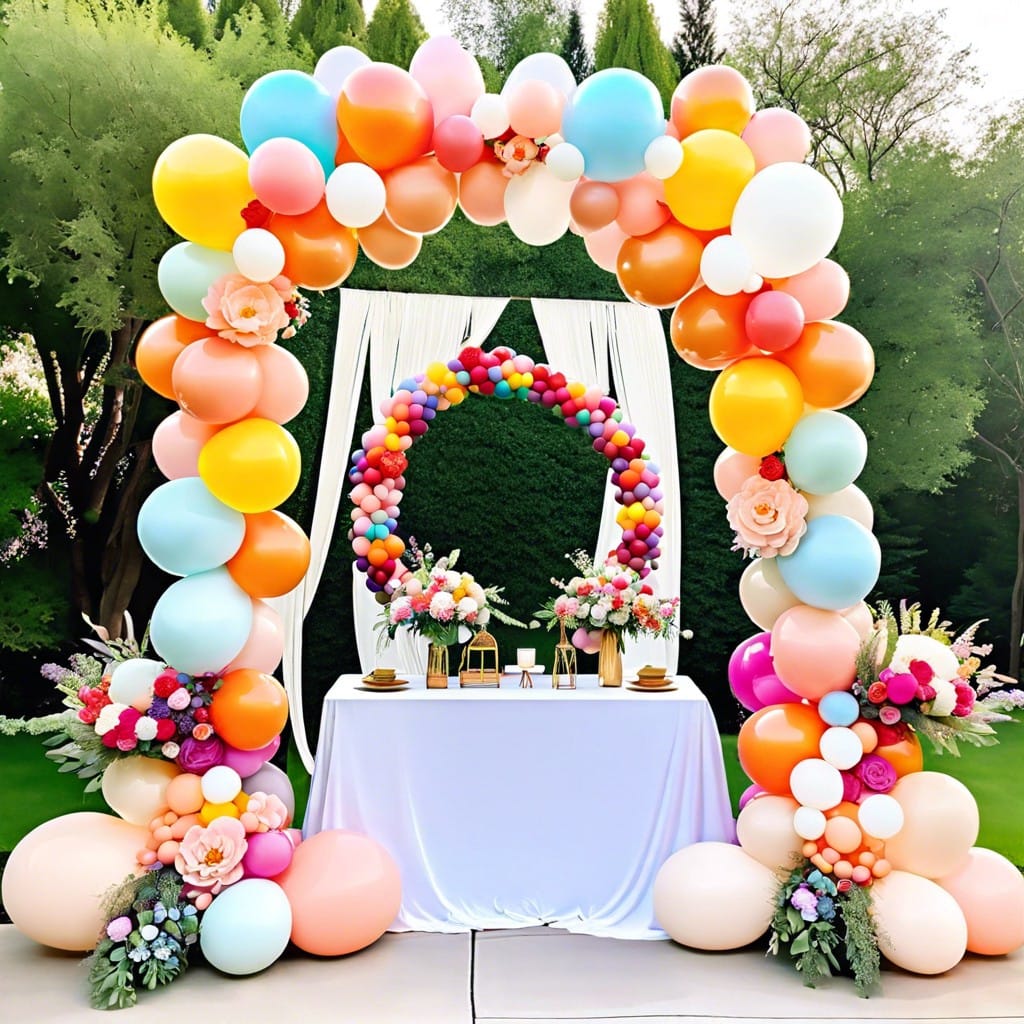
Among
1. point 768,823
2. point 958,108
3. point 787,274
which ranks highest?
point 958,108

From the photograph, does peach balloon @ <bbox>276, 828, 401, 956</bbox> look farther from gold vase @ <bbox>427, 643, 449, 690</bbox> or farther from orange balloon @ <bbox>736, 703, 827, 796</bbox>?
orange balloon @ <bbox>736, 703, 827, 796</bbox>

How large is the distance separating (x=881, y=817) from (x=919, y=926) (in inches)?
13.1

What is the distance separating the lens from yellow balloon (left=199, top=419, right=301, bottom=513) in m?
3.20

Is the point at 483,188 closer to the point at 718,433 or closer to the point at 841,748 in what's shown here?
the point at 718,433

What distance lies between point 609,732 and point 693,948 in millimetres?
781

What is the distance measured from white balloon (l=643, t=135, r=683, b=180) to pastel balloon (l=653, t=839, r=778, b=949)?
225cm

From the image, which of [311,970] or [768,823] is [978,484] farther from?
[311,970]

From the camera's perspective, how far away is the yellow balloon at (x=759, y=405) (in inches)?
127

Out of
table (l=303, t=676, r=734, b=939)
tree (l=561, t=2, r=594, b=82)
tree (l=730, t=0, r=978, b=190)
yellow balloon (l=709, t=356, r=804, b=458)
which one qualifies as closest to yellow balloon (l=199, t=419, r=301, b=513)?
table (l=303, t=676, r=734, b=939)

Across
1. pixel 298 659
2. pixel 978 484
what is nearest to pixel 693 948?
pixel 298 659

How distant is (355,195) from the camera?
3188 mm

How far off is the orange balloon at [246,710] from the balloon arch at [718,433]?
0.03 ft

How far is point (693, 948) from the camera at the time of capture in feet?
10.9

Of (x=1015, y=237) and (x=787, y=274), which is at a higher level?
(x=1015, y=237)
